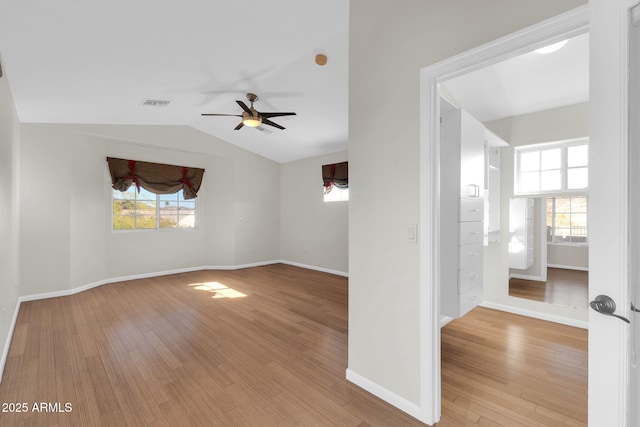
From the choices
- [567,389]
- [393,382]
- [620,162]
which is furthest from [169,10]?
[567,389]

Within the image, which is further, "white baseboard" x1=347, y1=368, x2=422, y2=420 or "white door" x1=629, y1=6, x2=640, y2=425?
"white baseboard" x1=347, y1=368, x2=422, y2=420

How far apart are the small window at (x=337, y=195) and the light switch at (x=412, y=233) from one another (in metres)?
3.96

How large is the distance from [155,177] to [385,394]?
5.19 m

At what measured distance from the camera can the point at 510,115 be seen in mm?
3355

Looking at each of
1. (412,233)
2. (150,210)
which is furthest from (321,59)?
(150,210)

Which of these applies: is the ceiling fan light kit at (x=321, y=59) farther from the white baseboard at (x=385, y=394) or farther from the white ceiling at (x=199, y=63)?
the white baseboard at (x=385, y=394)

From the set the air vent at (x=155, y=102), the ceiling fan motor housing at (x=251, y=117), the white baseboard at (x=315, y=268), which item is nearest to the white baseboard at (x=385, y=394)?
the ceiling fan motor housing at (x=251, y=117)

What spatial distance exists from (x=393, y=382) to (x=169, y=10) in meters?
2.96

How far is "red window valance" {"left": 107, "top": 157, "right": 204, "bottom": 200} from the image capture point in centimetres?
485

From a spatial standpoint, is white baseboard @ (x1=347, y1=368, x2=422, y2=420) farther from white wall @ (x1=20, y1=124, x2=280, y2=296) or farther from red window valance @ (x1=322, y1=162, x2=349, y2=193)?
white wall @ (x1=20, y1=124, x2=280, y2=296)

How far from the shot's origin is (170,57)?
2676 millimetres

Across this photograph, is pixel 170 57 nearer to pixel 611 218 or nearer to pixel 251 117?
pixel 251 117

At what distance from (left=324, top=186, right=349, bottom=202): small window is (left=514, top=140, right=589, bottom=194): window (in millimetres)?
2952

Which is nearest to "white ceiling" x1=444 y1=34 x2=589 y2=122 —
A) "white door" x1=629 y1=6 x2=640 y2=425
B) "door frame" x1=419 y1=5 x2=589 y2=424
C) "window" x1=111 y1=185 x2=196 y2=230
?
"door frame" x1=419 y1=5 x2=589 y2=424
